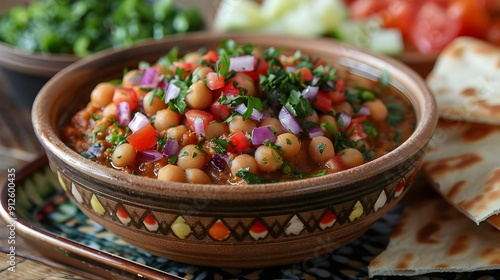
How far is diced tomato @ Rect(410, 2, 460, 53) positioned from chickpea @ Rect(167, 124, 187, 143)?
2.60 metres

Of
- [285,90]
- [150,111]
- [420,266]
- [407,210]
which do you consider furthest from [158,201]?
[407,210]

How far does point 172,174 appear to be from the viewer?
7.91 ft

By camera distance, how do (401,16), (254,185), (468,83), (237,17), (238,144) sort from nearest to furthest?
(254,185) < (238,144) < (468,83) < (237,17) < (401,16)

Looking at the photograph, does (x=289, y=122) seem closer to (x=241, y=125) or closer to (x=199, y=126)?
(x=241, y=125)

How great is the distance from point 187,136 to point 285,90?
478mm

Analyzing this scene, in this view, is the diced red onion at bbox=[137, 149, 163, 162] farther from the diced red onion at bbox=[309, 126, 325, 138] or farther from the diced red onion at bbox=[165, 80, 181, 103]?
the diced red onion at bbox=[309, 126, 325, 138]

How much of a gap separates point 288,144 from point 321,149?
0.47ft

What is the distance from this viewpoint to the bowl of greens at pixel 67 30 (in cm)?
407

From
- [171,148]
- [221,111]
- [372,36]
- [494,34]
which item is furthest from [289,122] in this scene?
[494,34]

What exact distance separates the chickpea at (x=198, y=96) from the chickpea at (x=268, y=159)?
Answer: 0.34m

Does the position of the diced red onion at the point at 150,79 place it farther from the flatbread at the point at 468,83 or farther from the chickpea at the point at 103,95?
the flatbread at the point at 468,83

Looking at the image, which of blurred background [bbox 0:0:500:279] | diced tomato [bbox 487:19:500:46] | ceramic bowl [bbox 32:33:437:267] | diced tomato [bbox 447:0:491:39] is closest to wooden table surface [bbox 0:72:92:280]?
blurred background [bbox 0:0:500:279]

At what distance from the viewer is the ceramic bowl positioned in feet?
7.41

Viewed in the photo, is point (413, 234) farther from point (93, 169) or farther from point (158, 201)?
point (93, 169)
